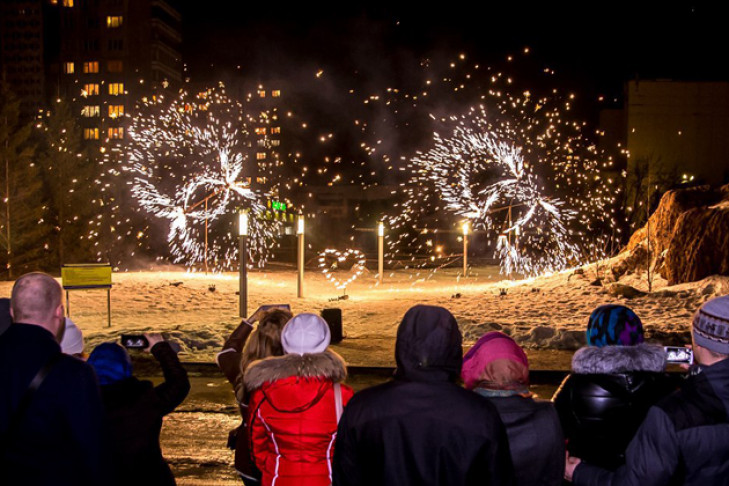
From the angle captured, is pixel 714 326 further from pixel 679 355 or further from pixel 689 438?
pixel 679 355

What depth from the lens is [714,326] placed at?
112 inches

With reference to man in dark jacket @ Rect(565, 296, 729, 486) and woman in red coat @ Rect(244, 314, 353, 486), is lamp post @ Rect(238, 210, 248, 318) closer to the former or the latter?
woman in red coat @ Rect(244, 314, 353, 486)

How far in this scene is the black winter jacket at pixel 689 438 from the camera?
8.61 feet

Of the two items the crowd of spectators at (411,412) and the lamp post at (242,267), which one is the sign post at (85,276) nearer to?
the lamp post at (242,267)

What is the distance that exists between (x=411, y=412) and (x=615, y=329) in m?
1.41

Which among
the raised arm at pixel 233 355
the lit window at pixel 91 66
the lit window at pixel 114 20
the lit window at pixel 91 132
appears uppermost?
the lit window at pixel 114 20

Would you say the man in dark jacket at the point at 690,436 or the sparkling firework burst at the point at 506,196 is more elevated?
the sparkling firework burst at the point at 506,196

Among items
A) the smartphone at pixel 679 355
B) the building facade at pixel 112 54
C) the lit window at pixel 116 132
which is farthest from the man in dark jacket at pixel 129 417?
the lit window at pixel 116 132

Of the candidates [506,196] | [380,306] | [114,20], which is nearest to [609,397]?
[380,306]

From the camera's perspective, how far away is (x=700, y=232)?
1722 cm

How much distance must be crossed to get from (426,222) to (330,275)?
18322mm

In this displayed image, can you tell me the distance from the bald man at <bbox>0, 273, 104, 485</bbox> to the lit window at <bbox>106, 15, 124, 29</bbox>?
9091cm

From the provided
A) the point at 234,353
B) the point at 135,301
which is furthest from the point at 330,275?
the point at 234,353

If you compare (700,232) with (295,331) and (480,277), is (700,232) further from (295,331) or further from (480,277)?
(295,331)
